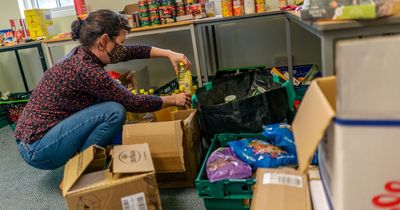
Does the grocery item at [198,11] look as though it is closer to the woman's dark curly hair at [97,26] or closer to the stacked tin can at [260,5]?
the stacked tin can at [260,5]

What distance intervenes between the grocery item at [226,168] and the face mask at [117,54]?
28.7 inches

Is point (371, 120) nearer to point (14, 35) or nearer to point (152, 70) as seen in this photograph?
point (152, 70)

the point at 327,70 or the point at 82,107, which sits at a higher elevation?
the point at 327,70

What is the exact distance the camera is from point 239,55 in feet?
9.72

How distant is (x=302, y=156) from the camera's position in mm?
791

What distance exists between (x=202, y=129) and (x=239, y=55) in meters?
1.36

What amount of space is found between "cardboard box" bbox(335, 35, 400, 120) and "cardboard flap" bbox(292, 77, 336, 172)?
0.04m

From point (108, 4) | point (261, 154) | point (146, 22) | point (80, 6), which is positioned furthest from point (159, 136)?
point (108, 4)

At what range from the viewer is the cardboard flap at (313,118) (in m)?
0.71

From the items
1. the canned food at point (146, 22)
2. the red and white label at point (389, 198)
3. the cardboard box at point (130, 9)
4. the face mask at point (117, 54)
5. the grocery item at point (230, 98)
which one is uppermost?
the cardboard box at point (130, 9)

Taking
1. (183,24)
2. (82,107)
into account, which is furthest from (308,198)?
(183,24)

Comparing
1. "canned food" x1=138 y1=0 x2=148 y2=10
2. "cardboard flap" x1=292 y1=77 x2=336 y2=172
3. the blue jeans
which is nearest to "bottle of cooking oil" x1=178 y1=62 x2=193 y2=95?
the blue jeans

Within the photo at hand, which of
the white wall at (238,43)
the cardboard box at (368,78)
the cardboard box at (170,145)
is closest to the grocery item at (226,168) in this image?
the cardboard box at (170,145)

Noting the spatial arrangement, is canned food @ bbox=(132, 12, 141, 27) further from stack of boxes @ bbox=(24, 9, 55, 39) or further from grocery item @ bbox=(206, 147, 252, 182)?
grocery item @ bbox=(206, 147, 252, 182)
